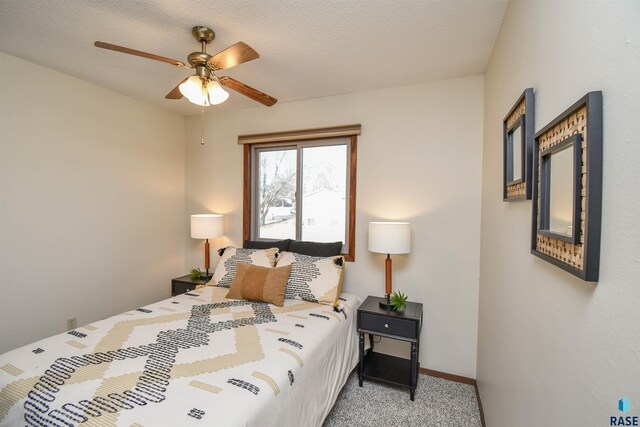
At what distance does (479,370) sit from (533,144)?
1905 millimetres

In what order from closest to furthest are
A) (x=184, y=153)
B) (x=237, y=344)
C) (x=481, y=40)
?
(x=237, y=344) < (x=481, y=40) < (x=184, y=153)

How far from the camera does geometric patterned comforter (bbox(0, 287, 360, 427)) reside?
1095mm

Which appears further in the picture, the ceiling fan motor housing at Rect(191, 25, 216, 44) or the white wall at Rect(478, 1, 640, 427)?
the ceiling fan motor housing at Rect(191, 25, 216, 44)

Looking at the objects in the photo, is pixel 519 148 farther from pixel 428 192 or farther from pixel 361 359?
pixel 361 359

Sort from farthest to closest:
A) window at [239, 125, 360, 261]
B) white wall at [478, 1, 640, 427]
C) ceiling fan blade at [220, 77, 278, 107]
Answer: window at [239, 125, 360, 261] → ceiling fan blade at [220, 77, 278, 107] → white wall at [478, 1, 640, 427]

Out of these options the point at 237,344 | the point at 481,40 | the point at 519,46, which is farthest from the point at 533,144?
the point at 237,344

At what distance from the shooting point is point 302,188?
3172mm

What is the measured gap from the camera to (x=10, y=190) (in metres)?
2.20

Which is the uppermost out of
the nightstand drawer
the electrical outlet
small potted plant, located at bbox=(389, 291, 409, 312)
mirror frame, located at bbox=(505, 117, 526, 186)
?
mirror frame, located at bbox=(505, 117, 526, 186)

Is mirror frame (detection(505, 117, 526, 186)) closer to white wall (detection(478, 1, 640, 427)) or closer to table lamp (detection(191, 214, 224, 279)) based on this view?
white wall (detection(478, 1, 640, 427))

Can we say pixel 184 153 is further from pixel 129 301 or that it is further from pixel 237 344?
pixel 237 344

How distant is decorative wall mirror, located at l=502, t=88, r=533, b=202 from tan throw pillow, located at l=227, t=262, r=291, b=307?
1685 millimetres

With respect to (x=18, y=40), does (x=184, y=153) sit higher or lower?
lower

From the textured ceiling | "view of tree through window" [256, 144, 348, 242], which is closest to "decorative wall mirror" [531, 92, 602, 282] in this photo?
the textured ceiling
